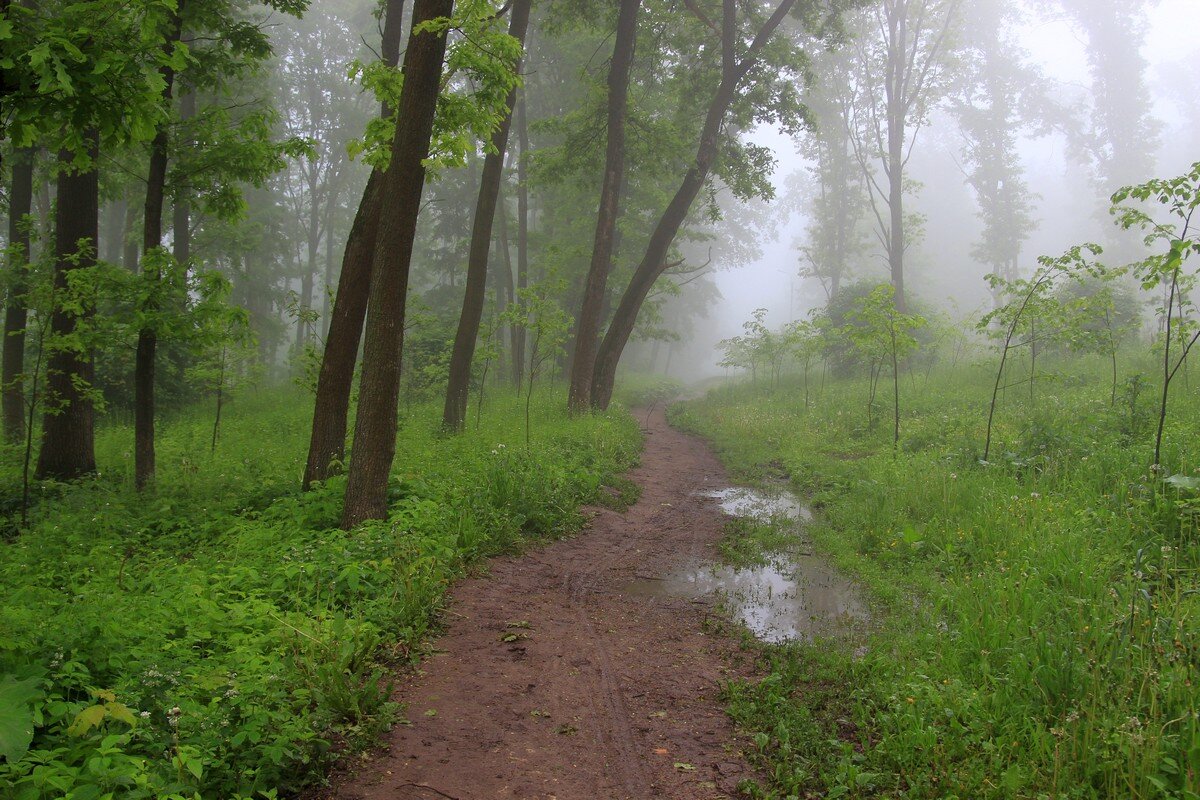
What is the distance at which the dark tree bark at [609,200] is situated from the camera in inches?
551

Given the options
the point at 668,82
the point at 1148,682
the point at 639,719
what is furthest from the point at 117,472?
the point at 668,82

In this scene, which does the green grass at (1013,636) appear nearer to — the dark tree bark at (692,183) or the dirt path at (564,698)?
the dirt path at (564,698)

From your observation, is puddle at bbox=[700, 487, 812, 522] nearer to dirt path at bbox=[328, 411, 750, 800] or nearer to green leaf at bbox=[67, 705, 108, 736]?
dirt path at bbox=[328, 411, 750, 800]

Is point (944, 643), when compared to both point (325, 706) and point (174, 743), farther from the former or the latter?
point (174, 743)

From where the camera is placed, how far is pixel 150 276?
→ 7.30 metres

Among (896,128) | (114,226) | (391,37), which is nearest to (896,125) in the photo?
(896,128)

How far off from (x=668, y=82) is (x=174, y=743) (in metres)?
17.4

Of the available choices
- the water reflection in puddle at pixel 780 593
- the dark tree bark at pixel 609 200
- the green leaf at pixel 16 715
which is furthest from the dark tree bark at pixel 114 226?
the green leaf at pixel 16 715

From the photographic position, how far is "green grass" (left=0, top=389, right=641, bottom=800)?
9.05ft

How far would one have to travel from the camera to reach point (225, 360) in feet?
39.0

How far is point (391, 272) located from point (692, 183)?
33.0 feet

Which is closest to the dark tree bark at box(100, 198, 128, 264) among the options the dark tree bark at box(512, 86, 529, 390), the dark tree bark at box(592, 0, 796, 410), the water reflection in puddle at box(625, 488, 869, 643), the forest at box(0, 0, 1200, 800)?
the forest at box(0, 0, 1200, 800)

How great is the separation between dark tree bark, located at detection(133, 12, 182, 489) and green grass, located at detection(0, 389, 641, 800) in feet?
1.53

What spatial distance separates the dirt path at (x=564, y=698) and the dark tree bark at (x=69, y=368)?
6.35m
